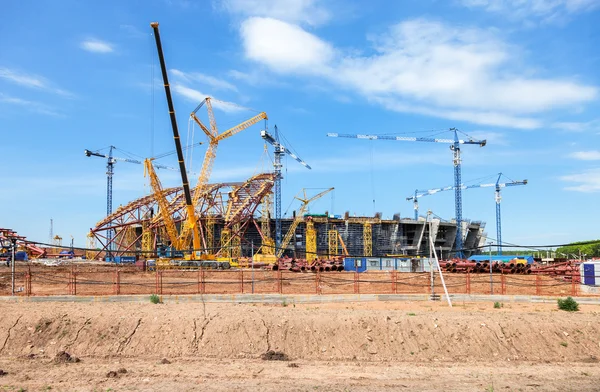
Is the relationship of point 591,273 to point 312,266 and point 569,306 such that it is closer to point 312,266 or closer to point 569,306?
point 569,306

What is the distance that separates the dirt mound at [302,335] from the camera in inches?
595

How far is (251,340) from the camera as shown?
15.7 meters

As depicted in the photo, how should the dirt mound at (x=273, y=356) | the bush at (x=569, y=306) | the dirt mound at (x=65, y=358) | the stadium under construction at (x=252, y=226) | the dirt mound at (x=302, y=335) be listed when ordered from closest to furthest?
1. the dirt mound at (x=65, y=358)
2. the dirt mound at (x=273, y=356)
3. the dirt mound at (x=302, y=335)
4. the bush at (x=569, y=306)
5. the stadium under construction at (x=252, y=226)

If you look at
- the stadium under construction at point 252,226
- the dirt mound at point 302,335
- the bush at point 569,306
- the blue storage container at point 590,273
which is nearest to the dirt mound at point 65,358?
the dirt mound at point 302,335

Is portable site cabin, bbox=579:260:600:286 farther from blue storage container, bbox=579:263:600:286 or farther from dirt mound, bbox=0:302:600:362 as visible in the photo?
dirt mound, bbox=0:302:600:362

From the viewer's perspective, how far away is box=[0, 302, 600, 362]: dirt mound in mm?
15102

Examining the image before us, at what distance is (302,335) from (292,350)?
73cm

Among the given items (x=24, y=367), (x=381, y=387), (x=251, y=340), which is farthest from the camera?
(x=251, y=340)

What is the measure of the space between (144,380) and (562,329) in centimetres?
1284

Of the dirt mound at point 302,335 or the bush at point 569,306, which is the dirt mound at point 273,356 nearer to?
the dirt mound at point 302,335

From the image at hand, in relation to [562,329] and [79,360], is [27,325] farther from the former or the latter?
[562,329]

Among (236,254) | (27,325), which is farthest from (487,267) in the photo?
(236,254)

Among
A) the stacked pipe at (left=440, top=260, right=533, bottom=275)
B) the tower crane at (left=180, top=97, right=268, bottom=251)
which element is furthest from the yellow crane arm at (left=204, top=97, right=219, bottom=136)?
the stacked pipe at (left=440, top=260, right=533, bottom=275)

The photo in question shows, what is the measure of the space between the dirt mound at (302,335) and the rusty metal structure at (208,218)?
7187cm
